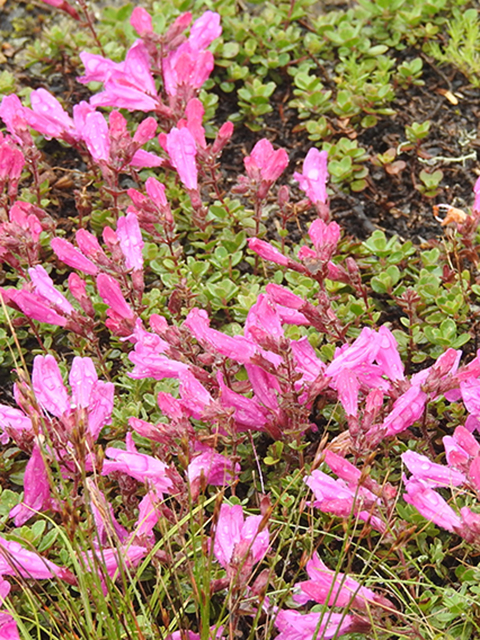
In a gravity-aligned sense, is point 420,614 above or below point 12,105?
below

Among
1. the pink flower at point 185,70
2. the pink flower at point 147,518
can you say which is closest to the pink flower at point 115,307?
the pink flower at point 147,518

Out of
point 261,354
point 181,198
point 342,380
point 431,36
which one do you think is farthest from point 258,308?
point 431,36

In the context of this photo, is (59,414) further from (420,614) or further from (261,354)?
(420,614)

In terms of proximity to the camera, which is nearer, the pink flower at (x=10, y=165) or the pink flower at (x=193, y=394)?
the pink flower at (x=193, y=394)

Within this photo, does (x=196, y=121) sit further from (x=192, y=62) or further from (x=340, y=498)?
(x=340, y=498)

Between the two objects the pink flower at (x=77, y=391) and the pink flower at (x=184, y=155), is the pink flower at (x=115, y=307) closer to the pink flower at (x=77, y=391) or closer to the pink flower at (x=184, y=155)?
the pink flower at (x=77, y=391)

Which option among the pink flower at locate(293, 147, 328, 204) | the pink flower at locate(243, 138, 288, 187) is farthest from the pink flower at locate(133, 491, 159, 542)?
the pink flower at locate(293, 147, 328, 204)
